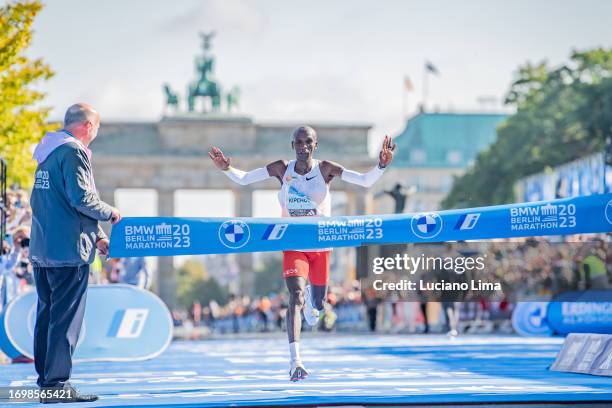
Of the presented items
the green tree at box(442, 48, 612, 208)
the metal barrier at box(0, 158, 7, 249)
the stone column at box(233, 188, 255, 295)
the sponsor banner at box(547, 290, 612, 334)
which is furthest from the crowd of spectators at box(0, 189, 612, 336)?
the stone column at box(233, 188, 255, 295)

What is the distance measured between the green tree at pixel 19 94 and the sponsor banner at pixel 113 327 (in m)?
10.9

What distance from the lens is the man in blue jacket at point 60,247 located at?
935cm

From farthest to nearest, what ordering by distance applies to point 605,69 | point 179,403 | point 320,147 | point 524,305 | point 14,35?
point 320,147
point 605,69
point 14,35
point 524,305
point 179,403

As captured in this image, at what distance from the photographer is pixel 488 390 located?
10.2 metres

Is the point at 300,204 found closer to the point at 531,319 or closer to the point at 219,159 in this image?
the point at 219,159

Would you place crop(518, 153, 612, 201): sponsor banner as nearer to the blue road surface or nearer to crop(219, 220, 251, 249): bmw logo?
the blue road surface

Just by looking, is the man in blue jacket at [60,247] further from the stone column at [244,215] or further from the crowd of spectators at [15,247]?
the stone column at [244,215]

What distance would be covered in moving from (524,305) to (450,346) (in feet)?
13.9

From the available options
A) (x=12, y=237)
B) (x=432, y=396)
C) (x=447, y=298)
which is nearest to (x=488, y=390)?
(x=432, y=396)

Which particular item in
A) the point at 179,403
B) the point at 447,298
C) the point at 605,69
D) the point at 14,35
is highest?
the point at 605,69

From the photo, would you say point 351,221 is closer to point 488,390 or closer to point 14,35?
point 488,390

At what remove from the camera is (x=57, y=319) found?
9.41 metres

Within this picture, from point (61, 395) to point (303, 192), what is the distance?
8.98 ft

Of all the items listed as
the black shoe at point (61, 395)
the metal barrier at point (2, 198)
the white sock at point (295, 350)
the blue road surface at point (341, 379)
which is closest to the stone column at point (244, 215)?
the blue road surface at point (341, 379)
